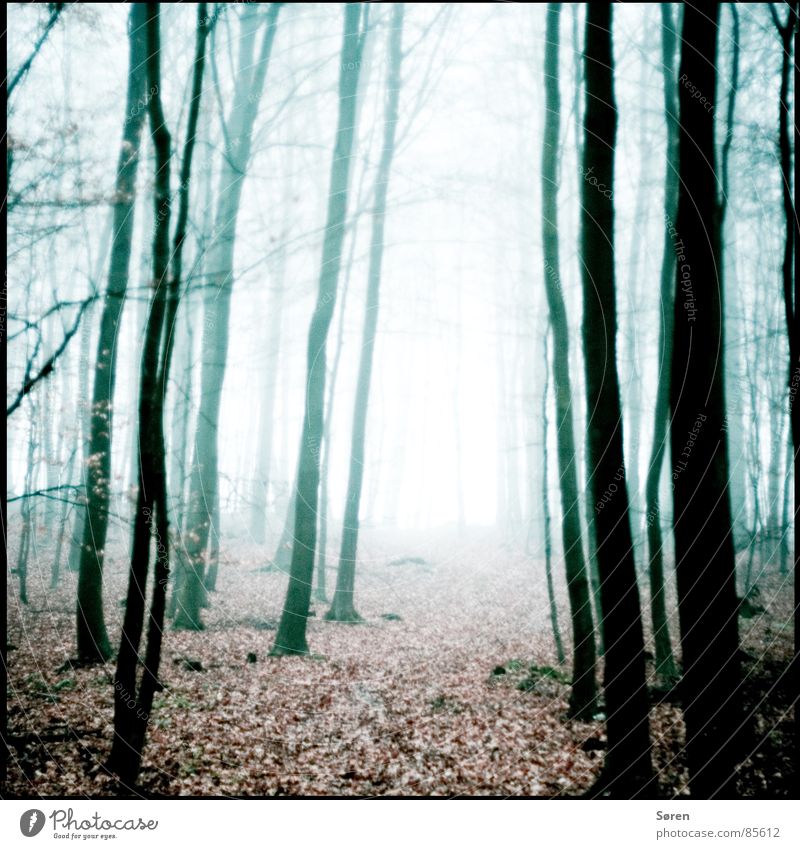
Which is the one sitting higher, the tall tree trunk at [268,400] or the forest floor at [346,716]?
the tall tree trunk at [268,400]

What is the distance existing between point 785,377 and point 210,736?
26.6 feet

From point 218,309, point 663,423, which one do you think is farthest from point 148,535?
point 218,309

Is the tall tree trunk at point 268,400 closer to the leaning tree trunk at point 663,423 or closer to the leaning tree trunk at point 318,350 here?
the leaning tree trunk at point 318,350

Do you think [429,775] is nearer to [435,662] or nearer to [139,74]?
[435,662]

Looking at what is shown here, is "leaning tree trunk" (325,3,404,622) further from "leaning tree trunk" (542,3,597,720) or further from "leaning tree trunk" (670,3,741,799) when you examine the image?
"leaning tree trunk" (670,3,741,799)

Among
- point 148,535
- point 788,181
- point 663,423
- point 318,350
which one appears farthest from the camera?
point 318,350

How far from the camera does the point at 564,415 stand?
6.98 metres

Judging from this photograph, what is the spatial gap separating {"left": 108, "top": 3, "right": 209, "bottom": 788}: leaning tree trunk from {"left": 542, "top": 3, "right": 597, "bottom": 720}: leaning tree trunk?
4.83 m

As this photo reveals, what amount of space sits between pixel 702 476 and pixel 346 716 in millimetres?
5102

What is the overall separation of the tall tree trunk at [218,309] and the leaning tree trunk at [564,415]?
5.32m

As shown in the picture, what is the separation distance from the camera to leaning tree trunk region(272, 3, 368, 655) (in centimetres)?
860

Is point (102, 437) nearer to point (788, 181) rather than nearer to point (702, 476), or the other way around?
point (702, 476)

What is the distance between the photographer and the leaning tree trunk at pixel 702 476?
4246 millimetres
